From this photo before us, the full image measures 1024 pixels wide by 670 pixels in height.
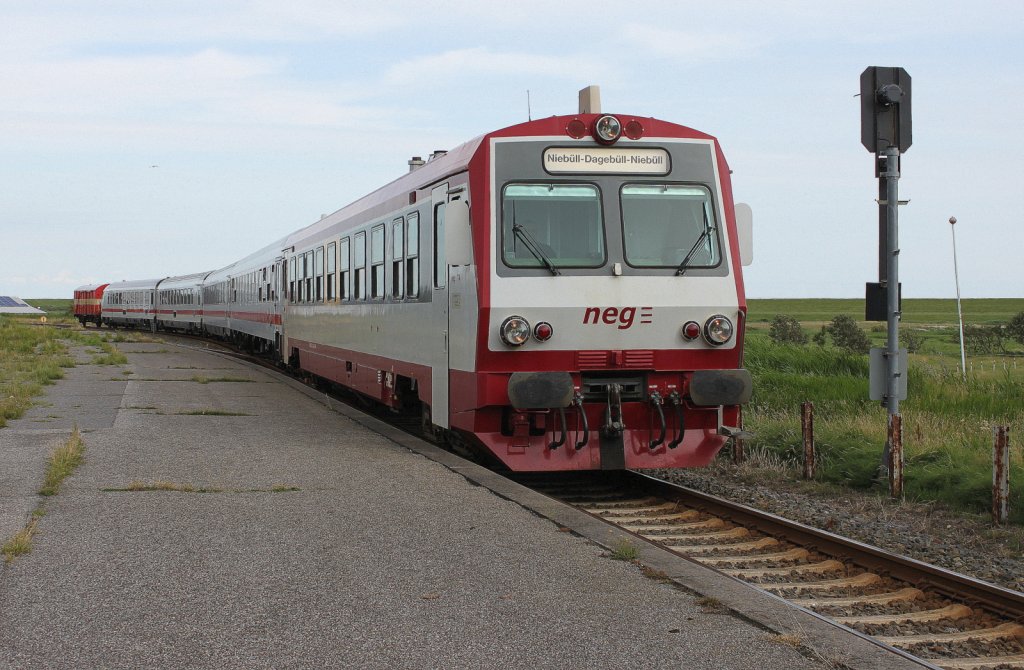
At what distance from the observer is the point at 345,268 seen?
55.6 ft

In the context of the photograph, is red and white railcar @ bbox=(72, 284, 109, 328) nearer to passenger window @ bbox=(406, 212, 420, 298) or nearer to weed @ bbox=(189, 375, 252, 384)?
weed @ bbox=(189, 375, 252, 384)

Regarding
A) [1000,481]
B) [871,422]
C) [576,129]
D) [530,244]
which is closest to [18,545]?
[530,244]

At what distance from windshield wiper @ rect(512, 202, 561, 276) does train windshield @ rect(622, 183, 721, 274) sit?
28.5 inches

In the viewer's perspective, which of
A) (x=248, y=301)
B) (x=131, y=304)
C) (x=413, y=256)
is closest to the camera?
(x=413, y=256)

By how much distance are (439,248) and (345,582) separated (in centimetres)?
560

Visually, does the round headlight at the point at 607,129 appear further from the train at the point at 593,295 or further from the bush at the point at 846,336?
the bush at the point at 846,336

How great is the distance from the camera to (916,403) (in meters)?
15.7

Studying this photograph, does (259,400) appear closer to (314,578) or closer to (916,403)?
(916,403)

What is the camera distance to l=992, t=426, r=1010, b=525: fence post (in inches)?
358

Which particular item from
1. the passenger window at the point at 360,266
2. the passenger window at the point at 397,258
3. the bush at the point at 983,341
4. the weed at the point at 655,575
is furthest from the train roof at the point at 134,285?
the weed at the point at 655,575

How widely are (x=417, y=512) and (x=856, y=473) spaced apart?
16.6 feet

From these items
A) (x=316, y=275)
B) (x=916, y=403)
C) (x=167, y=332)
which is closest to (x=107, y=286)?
(x=167, y=332)

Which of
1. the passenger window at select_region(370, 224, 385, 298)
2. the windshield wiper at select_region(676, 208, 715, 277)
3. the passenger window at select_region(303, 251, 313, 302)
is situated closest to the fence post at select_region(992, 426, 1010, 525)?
the windshield wiper at select_region(676, 208, 715, 277)

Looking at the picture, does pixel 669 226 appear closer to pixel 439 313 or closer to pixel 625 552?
pixel 439 313
